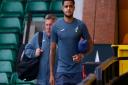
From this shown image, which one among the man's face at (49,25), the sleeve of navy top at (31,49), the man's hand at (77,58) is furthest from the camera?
the sleeve of navy top at (31,49)

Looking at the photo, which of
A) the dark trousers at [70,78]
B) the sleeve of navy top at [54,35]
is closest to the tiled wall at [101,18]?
the sleeve of navy top at [54,35]

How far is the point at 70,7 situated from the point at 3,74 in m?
4.16

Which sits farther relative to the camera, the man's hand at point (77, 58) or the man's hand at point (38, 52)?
the man's hand at point (38, 52)

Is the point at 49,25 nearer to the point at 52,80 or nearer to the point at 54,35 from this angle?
the point at 54,35

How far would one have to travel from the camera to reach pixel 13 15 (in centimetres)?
1048

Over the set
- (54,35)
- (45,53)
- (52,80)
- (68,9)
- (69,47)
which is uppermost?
(68,9)

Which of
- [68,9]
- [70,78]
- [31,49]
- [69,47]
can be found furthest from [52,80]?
[68,9]

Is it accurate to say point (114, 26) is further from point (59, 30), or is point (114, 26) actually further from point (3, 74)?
point (59, 30)

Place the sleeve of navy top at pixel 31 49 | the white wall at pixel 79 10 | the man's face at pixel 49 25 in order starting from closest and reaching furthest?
the man's face at pixel 49 25 < the sleeve of navy top at pixel 31 49 < the white wall at pixel 79 10

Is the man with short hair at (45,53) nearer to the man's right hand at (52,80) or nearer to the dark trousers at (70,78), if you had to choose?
the man's right hand at (52,80)

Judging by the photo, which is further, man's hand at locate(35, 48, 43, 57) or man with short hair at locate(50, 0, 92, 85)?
man's hand at locate(35, 48, 43, 57)

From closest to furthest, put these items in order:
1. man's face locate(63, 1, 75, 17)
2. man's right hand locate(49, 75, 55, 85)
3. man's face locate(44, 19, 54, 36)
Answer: man's face locate(63, 1, 75, 17) < man's right hand locate(49, 75, 55, 85) < man's face locate(44, 19, 54, 36)

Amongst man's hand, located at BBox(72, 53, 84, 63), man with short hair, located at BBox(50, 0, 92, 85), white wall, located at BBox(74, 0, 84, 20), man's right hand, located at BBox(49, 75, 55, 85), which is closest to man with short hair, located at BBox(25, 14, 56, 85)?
man's right hand, located at BBox(49, 75, 55, 85)

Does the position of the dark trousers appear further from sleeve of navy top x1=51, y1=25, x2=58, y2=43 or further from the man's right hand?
sleeve of navy top x1=51, y1=25, x2=58, y2=43
